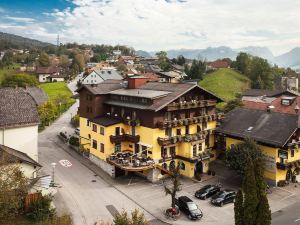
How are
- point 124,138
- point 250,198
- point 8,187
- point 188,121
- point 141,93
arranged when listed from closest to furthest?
point 8,187
point 250,198
point 188,121
point 124,138
point 141,93

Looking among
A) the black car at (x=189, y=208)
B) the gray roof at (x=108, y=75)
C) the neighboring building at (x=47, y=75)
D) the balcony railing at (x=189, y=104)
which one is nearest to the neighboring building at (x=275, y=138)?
the balcony railing at (x=189, y=104)

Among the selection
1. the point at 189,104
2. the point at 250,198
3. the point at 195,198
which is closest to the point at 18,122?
the point at 195,198

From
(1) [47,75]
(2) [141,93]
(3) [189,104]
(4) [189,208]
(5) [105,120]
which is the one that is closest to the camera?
(4) [189,208]

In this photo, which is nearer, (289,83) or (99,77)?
(99,77)

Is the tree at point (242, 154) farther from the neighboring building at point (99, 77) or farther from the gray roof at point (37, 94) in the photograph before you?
the neighboring building at point (99, 77)

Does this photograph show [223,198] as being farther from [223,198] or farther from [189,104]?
[189,104]

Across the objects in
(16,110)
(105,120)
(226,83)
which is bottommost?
(105,120)

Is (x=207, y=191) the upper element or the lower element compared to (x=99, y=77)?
lower

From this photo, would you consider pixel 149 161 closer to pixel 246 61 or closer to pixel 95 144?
pixel 95 144
